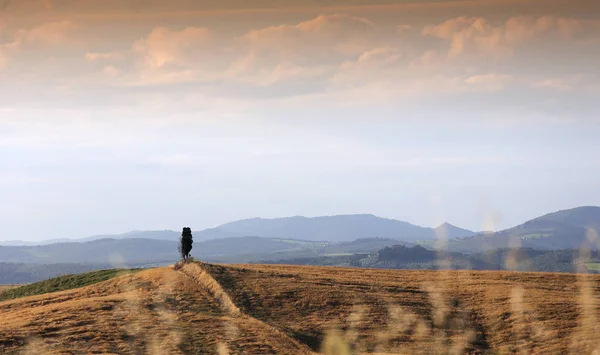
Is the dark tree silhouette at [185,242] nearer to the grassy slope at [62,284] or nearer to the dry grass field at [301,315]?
the dry grass field at [301,315]

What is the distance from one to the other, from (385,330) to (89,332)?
70.1 ft

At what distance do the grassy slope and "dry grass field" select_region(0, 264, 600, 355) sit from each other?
1254 cm

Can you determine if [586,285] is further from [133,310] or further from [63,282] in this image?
[63,282]

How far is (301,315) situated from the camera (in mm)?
52969

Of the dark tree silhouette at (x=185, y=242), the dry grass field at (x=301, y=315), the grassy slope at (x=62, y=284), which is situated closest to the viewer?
the dry grass field at (x=301, y=315)

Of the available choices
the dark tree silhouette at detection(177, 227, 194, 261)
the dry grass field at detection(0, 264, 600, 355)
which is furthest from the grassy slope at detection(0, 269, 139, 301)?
the dry grass field at detection(0, 264, 600, 355)

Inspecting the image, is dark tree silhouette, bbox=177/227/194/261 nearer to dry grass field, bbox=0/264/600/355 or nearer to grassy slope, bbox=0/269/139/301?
dry grass field, bbox=0/264/600/355

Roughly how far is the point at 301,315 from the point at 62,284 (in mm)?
39777

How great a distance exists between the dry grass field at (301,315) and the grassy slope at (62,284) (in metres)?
12.5

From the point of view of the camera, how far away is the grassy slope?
77938 millimetres

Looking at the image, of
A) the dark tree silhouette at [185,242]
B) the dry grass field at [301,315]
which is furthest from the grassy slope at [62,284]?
the dry grass field at [301,315]

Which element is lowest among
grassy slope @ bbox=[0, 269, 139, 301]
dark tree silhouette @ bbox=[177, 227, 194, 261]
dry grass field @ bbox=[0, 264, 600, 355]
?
dry grass field @ bbox=[0, 264, 600, 355]

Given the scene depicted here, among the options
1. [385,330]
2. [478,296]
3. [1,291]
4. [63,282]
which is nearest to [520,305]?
[478,296]

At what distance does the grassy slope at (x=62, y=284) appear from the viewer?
256 ft
